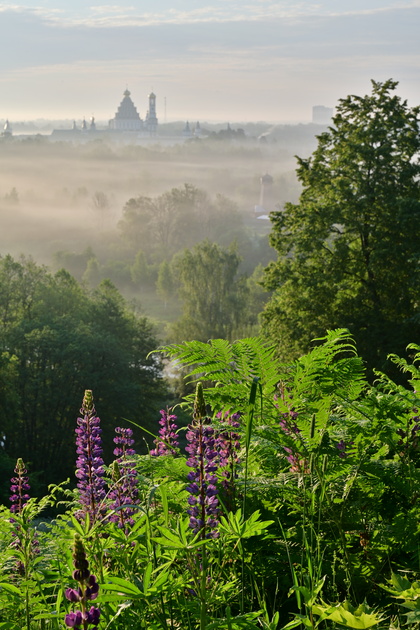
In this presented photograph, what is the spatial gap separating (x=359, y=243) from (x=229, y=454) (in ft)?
77.1

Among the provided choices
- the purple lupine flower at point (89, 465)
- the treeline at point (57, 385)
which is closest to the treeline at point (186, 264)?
the treeline at point (57, 385)

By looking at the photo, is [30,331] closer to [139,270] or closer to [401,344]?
[401,344]

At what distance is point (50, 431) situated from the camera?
40844mm

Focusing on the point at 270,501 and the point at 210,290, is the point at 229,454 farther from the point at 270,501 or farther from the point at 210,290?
the point at 210,290

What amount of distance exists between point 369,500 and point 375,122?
24137 mm

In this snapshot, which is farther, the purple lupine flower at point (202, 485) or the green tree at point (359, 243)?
the green tree at point (359, 243)

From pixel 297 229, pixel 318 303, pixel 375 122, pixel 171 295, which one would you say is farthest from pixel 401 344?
pixel 171 295

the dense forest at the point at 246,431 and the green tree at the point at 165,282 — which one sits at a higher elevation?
the dense forest at the point at 246,431

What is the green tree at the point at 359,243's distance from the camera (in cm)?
2472

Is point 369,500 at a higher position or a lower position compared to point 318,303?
higher

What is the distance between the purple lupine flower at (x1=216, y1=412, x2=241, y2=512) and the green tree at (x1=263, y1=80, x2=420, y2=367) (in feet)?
69.0

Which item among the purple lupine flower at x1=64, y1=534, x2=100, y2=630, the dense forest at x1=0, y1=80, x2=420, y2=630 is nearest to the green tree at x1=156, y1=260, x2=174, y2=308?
the dense forest at x1=0, y1=80, x2=420, y2=630

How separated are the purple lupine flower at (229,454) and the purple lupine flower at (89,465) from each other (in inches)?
20.3

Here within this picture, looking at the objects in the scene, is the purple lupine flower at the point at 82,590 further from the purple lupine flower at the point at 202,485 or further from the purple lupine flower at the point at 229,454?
the purple lupine flower at the point at 229,454
